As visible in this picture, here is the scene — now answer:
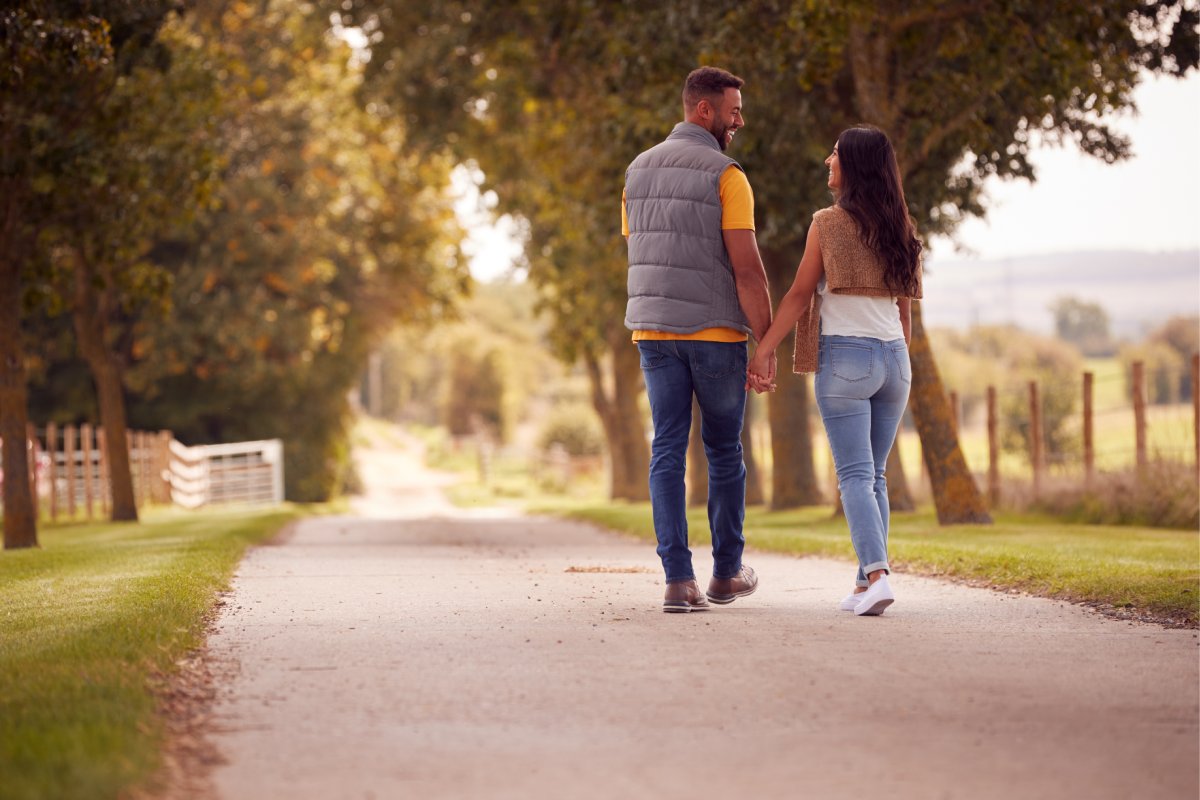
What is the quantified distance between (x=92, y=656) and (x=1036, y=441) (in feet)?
56.4

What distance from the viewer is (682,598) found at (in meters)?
7.68

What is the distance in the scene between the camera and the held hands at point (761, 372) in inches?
299

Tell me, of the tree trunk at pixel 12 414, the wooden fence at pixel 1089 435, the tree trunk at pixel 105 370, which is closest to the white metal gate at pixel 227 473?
the tree trunk at pixel 105 370

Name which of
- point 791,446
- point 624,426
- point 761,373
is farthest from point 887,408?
point 624,426

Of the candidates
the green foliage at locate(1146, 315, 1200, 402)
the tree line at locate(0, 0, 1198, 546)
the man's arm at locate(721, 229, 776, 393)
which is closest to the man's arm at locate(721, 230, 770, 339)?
the man's arm at locate(721, 229, 776, 393)

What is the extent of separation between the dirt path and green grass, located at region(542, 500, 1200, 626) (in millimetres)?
456

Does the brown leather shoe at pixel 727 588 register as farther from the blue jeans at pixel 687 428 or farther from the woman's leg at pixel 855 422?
the woman's leg at pixel 855 422

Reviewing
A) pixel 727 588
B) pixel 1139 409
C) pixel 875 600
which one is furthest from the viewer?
pixel 1139 409

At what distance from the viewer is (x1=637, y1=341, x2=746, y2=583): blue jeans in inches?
303

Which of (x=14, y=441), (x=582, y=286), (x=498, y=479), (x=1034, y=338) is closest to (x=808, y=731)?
(x=14, y=441)

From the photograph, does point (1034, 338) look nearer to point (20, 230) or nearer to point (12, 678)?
point (20, 230)

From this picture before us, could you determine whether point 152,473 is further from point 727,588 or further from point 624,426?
point 727,588

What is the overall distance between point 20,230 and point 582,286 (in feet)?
43.1

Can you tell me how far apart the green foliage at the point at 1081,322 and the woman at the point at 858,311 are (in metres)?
109
